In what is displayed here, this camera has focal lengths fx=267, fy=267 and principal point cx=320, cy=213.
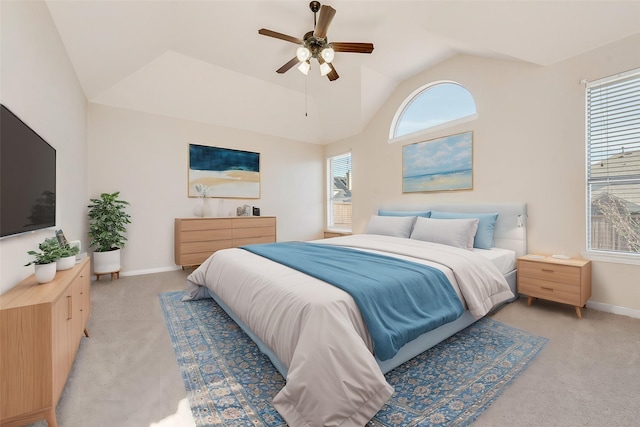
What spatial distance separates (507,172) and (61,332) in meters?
4.23

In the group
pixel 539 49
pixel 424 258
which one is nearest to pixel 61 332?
pixel 424 258

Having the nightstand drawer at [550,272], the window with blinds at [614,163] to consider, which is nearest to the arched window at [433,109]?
the window with blinds at [614,163]

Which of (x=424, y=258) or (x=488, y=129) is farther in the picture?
(x=488, y=129)

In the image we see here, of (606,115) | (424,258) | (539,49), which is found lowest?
(424,258)

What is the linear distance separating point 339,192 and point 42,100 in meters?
4.72

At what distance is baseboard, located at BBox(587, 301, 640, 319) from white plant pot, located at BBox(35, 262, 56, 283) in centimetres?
443

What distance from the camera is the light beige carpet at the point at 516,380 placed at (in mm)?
1330

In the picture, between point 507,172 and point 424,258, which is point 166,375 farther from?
point 507,172

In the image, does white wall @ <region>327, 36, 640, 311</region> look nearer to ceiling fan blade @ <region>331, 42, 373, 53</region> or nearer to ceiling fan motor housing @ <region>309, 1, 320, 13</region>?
ceiling fan blade @ <region>331, 42, 373, 53</region>

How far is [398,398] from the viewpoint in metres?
1.45

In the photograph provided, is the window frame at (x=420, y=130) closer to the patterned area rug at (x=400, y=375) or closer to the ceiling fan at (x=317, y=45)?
the ceiling fan at (x=317, y=45)

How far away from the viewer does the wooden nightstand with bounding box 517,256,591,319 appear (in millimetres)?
2443

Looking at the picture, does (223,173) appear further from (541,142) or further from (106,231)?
(541,142)

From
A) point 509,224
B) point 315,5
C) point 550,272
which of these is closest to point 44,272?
point 315,5
